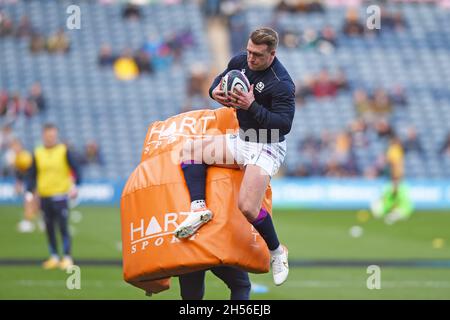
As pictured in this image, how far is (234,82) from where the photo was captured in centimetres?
781

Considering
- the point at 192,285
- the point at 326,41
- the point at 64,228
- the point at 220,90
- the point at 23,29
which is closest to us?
the point at 220,90

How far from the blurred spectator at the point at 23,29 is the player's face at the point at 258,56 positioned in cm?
2618

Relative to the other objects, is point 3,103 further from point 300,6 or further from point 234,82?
point 234,82

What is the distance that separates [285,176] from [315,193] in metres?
1.33

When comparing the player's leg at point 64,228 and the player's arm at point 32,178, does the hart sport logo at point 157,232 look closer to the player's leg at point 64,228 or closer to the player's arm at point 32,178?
the player's leg at point 64,228

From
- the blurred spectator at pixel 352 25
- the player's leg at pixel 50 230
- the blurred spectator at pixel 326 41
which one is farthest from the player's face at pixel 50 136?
the blurred spectator at pixel 352 25

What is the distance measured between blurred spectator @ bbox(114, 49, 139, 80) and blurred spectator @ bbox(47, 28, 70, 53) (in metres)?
2.01

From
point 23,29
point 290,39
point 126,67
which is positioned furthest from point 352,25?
point 23,29

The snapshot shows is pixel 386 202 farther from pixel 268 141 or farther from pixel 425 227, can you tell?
pixel 268 141

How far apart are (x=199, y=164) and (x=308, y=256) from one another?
27.7 feet

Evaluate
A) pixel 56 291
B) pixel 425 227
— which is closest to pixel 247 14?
pixel 425 227

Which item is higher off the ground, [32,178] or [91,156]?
[91,156]

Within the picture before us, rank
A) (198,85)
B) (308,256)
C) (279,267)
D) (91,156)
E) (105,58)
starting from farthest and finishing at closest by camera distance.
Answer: (105,58) → (198,85) → (91,156) → (308,256) → (279,267)
